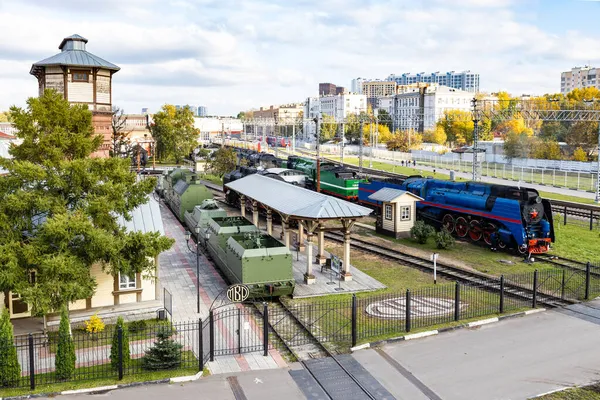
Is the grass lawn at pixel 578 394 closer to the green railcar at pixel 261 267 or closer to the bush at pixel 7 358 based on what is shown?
the green railcar at pixel 261 267

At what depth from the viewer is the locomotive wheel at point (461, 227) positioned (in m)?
31.5

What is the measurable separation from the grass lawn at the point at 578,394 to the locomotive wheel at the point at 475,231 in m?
17.3

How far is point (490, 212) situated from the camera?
2894 centimetres

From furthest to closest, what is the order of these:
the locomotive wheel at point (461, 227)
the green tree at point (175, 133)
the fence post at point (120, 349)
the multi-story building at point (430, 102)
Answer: the multi-story building at point (430, 102)
the green tree at point (175, 133)
the locomotive wheel at point (461, 227)
the fence post at point (120, 349)

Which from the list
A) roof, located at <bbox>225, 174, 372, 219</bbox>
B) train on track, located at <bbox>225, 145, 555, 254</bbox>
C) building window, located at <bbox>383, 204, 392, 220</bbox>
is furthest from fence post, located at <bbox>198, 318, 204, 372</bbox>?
building window, located at <bbox>383, 204, 392, 220</bbox>

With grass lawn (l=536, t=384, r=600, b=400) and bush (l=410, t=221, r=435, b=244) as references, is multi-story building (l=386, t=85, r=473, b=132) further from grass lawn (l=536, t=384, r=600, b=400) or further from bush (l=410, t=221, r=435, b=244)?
grass lawn (l=536, t=384, r=600, b=400)

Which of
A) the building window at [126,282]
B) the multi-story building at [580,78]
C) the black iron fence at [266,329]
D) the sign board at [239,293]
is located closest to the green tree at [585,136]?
the black iron fence at [266,329]

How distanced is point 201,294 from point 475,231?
1622cm

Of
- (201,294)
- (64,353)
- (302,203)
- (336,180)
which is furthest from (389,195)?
(64,353)

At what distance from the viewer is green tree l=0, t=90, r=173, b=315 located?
50.7 ft

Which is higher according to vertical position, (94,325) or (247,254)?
(247,254)

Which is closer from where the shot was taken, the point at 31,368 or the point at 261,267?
the point at 31,368

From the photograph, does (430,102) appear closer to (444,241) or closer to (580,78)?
(580,78)

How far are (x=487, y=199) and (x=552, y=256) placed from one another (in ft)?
13.8
